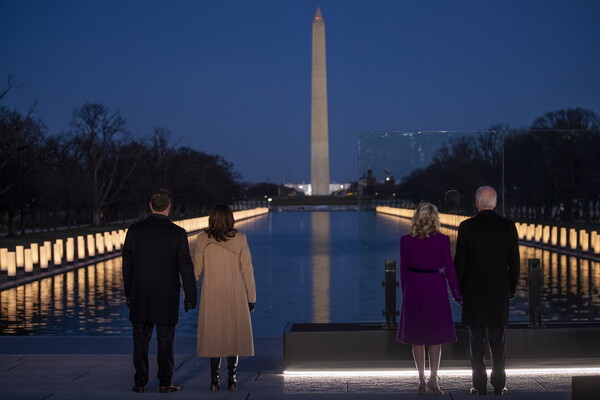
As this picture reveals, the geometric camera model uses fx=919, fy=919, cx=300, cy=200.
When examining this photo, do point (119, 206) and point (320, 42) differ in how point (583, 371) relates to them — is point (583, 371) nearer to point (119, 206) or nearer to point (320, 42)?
point (119, 206)

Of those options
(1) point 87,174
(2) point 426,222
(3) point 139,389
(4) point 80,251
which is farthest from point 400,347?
(1) point 87,174

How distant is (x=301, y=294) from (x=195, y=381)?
10.0 metres

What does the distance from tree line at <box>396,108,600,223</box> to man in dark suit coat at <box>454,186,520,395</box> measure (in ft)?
11.2

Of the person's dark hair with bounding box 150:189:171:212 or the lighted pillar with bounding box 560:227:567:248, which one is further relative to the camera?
the lighted pillar with bounding box 560:227:567:248

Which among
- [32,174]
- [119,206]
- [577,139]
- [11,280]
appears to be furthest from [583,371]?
[119,206]

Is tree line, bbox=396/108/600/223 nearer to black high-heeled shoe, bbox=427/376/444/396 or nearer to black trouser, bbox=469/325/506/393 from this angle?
black trouser, bbox=469/325/506/393

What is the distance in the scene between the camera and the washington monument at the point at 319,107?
8150 cm

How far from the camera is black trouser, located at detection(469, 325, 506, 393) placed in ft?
24.8

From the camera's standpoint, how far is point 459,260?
7.68 m

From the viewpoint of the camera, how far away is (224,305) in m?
7.79

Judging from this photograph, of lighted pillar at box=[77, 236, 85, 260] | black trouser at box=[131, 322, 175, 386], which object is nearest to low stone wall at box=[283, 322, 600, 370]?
black trouser at box=[131, 322, 175, 386]

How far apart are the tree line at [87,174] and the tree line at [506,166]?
24365 mm

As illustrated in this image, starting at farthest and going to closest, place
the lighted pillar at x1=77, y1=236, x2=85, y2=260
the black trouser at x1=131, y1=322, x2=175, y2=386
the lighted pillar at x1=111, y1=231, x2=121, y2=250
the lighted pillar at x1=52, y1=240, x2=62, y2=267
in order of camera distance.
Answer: the lighted pillar at x1=111, y1=231, x2=121, y2=250, the lighted pillar at x1=77, y1=236, x2=85, y2=260, the lighted pillar at x1=52, y1=240, x2=62, y2=267, the black trouser at x1=131, y1=322, x2=175, y2=386

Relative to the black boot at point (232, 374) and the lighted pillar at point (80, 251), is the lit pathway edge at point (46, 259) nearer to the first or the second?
the lighted pillar at point (80, 251)
